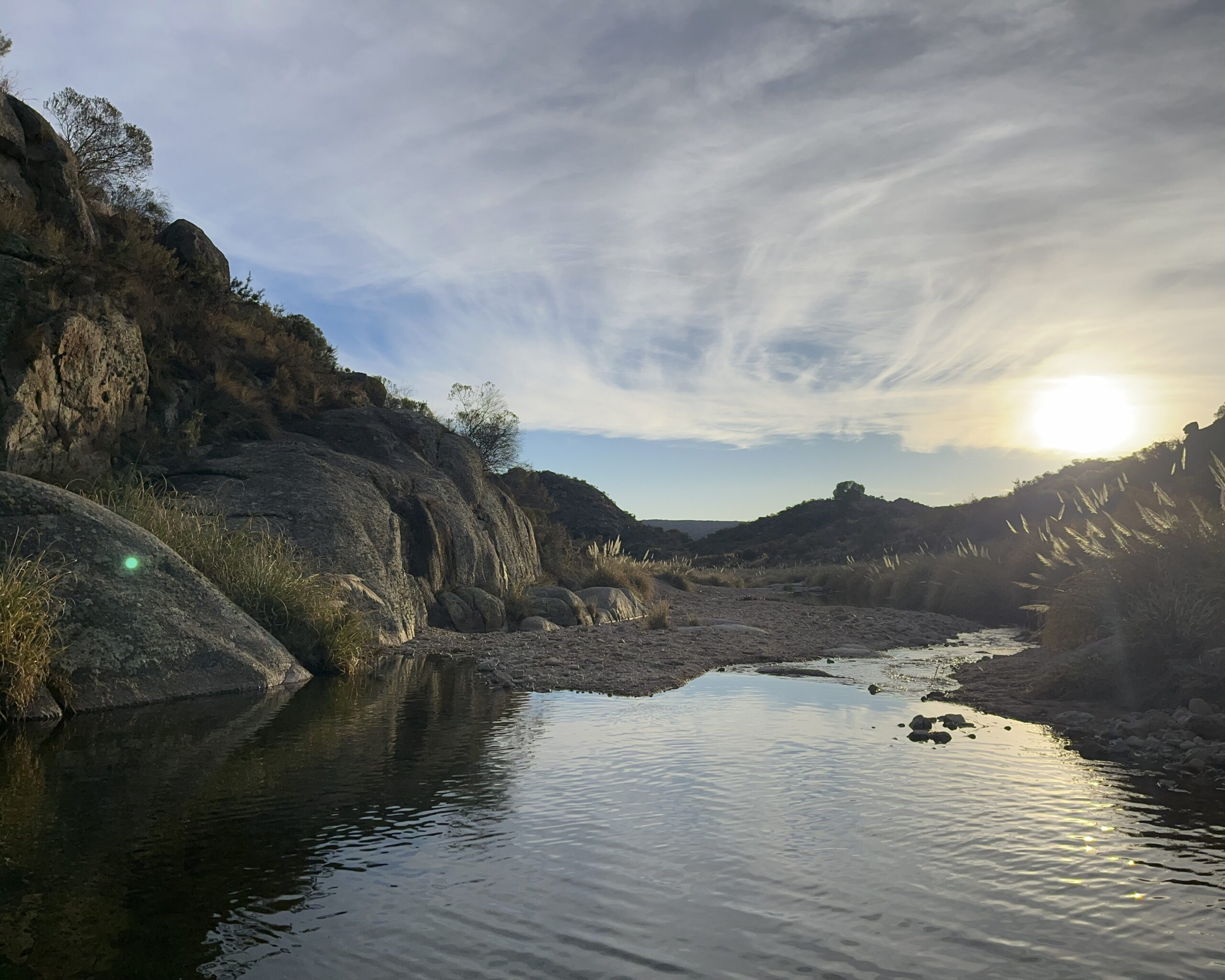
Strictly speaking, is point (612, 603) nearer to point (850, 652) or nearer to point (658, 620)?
point (658, 620)

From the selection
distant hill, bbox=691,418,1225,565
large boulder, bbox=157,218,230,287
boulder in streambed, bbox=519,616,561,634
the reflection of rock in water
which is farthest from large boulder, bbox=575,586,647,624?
large boulder, bbox=157,218,230,287

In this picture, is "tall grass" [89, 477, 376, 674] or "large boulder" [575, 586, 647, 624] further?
"large boulder" [575, 586, 647, 624]

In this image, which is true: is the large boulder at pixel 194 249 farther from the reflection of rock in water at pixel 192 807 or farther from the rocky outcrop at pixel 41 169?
the reflection of rock in water at pixel 192 807

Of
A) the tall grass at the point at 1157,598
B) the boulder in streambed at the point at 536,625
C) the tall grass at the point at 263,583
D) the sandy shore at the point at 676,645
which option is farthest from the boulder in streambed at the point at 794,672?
the tall grass at the point at 263,583

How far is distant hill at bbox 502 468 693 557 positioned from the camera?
177 feet

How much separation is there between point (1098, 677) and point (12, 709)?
30.4 feet

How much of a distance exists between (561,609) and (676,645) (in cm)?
425

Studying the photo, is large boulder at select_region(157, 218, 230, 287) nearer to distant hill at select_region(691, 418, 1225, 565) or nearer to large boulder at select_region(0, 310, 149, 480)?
large boulder at select_region(0, 310, 149, 480)

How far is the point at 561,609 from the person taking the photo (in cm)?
1627

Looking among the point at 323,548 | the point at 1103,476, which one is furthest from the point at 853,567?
the point at 323,548

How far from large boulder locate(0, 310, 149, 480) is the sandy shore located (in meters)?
5.28

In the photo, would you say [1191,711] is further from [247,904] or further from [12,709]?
[12,709]

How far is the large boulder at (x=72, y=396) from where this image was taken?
10672 mm

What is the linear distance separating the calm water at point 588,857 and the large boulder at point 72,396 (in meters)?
5.79
